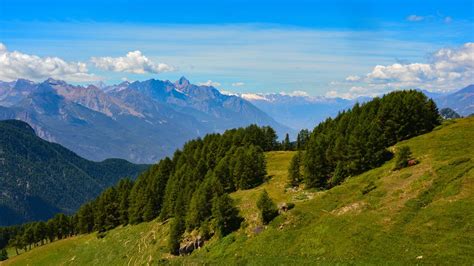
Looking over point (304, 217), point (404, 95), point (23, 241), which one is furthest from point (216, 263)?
point (23, 241)

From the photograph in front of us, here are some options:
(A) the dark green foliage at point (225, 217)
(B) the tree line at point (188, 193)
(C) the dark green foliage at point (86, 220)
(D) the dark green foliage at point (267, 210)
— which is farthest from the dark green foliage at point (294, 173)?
(C) the dark green foliage at point (86, 220)

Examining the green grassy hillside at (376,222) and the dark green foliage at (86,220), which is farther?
the dark green foliage at (86,220)

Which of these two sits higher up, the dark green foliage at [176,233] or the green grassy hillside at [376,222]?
the green grassy hillside at [376,222]

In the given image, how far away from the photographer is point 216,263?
192ft

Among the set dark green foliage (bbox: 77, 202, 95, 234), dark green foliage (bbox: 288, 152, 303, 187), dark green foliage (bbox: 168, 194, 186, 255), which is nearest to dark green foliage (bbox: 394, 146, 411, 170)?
dark green foliage (bbox: 288, 152, 303, 187)

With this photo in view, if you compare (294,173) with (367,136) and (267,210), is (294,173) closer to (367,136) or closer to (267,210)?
(367,136)

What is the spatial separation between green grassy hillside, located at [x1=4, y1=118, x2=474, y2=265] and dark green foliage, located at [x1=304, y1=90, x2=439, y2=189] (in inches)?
159

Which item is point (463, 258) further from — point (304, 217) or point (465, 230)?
point (304, 217)

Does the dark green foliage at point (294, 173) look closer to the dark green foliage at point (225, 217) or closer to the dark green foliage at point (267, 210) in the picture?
the dark green foliage at point (225, 217)

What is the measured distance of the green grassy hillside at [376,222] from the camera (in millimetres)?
44469

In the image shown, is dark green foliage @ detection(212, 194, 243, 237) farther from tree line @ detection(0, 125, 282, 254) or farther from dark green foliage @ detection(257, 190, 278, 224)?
dark green foliage @ detection(257, 190, 278, 224)

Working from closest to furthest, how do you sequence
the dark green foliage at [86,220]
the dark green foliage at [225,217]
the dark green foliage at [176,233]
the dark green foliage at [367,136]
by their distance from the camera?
the dark green foliage at [225,217]
the dark green foliage at [176,233]
the dark green foliage at [367,136]
the dark green foliage at [86,220]

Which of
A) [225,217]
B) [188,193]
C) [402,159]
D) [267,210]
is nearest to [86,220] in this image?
[188,193]

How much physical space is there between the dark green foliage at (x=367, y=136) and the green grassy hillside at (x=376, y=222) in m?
4.04
